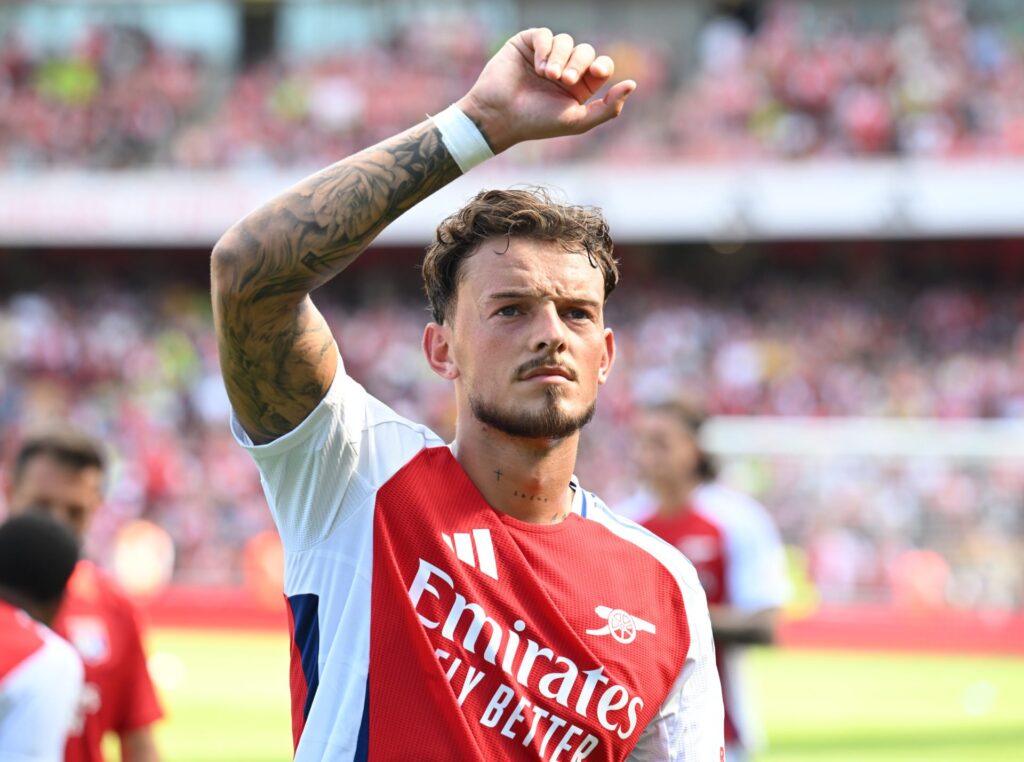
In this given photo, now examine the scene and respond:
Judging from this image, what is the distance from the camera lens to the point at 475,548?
2.81 m

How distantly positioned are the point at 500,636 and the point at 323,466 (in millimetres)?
471

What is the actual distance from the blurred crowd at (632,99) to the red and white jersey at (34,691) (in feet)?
72.8

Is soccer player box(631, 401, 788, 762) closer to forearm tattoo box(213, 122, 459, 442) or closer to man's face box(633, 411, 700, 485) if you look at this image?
man's face box(633, 411, 700, 485)

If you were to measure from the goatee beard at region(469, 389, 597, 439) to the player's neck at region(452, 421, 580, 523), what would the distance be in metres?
0.03

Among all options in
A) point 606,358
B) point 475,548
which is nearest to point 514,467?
point 475,548

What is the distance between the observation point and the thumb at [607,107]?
269cm

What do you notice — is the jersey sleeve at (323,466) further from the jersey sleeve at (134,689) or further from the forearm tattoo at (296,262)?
the jersey sleeve at (134,689)

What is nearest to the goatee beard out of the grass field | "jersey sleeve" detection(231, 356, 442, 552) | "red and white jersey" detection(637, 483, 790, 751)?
"jersey sleeve" detection(231, 356, 442, 552)

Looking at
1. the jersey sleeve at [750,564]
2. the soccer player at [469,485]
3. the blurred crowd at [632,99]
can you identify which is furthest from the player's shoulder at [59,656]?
the blurred crowd at [632,99]

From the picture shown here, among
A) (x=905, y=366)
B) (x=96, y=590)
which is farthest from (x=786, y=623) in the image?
(x=96, y=590)

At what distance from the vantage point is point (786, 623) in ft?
56.0

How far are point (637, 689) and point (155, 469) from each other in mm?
18850

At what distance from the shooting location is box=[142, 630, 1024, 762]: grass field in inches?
436

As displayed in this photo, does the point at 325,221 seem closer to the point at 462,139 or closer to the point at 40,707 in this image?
the point at 462,139
